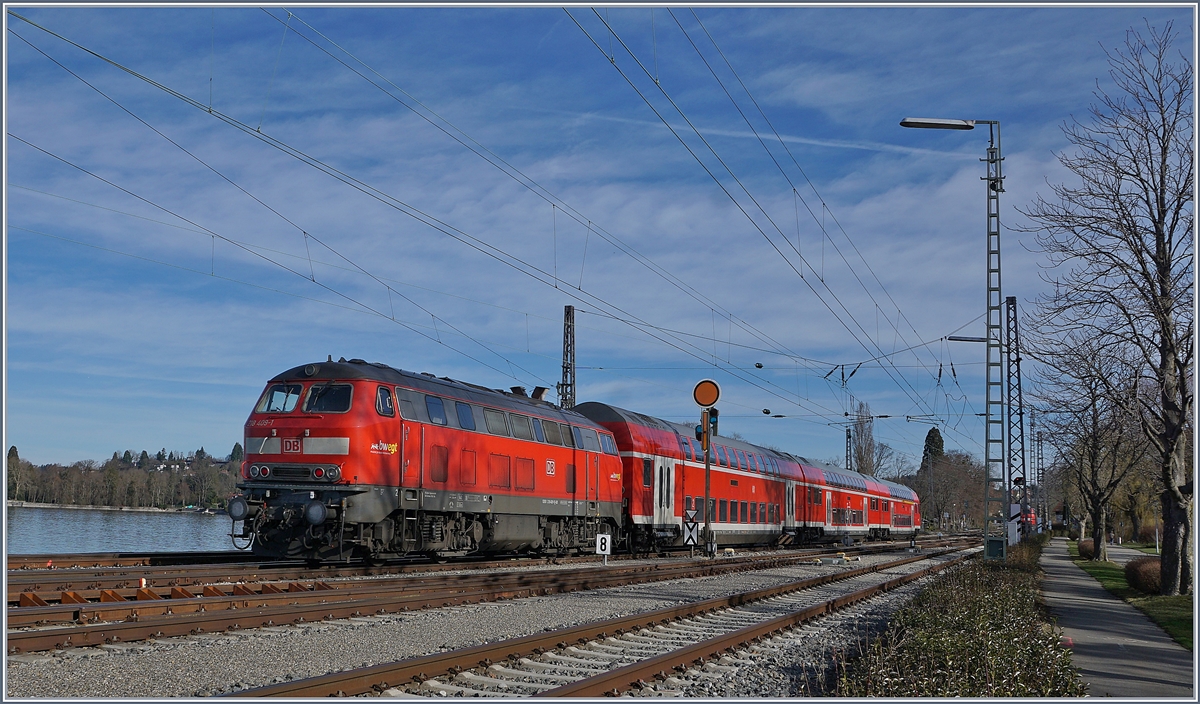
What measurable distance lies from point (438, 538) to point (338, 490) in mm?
3307

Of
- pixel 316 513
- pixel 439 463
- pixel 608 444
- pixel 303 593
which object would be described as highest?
pixel 608 444

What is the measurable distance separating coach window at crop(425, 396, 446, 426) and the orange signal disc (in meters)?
5.94

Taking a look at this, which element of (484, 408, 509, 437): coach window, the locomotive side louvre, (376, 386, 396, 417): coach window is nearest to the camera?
the locomotive side louvre

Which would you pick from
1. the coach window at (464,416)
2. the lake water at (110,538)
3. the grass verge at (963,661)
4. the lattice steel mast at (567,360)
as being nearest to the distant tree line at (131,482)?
the lake water at (110,538)

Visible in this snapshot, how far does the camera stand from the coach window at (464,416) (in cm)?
2048

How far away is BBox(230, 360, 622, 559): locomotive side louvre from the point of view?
17516mm

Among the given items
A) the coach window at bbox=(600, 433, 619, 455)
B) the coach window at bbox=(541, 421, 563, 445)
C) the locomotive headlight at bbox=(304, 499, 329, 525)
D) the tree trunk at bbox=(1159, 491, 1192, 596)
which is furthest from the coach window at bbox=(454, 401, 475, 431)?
the tree trunk at bbox=(1159, 491, 1192, 596)

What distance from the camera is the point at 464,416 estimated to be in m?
20.7

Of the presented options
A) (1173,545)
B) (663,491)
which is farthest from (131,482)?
(1173,545)

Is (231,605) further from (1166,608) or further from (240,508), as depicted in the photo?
(1166,608)

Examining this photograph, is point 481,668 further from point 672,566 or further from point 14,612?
point 672,566

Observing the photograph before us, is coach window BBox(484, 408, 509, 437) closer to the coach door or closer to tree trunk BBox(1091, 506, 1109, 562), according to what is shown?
the coach door

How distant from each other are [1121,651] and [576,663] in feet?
24.9

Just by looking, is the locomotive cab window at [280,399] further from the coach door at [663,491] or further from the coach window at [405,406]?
the coach door at [663,491]
